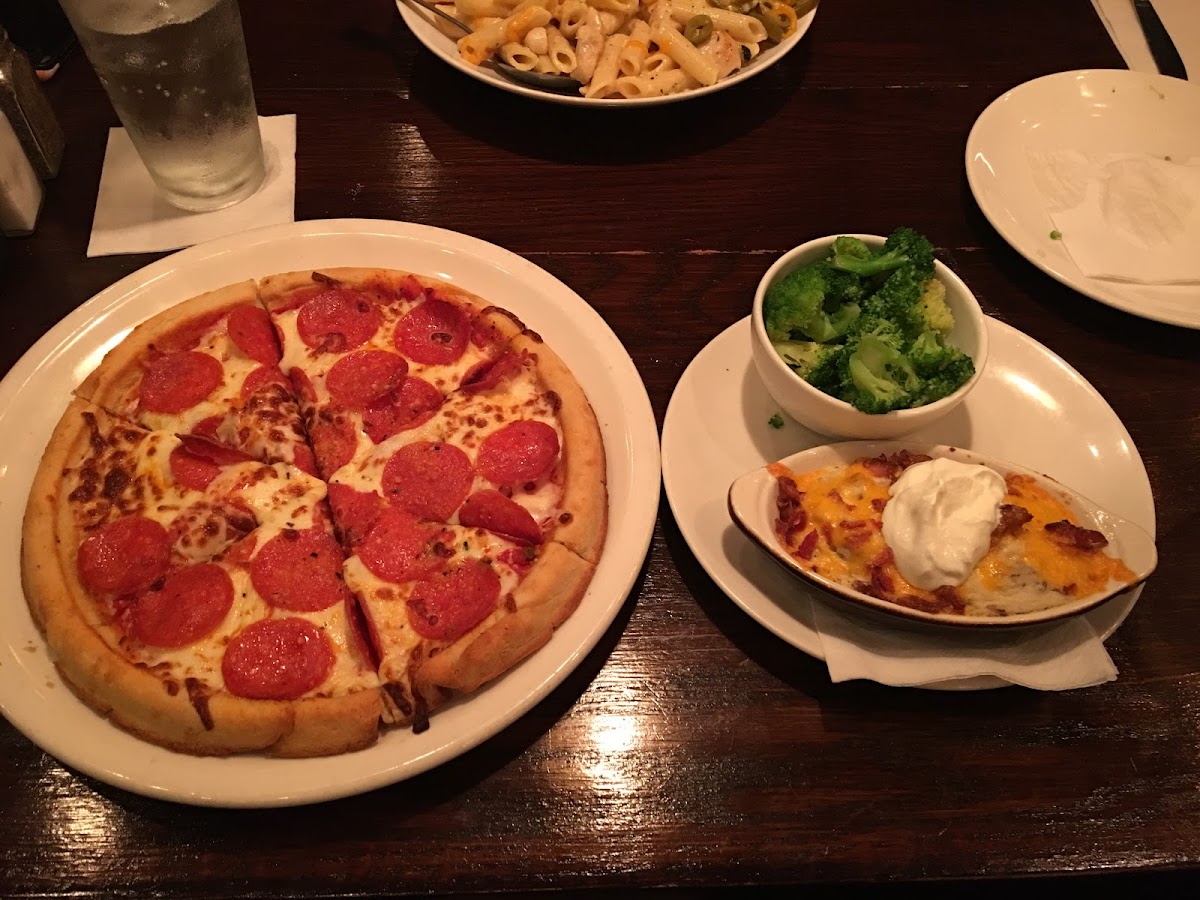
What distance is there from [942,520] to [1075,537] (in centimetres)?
25

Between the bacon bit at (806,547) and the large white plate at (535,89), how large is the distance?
1.42 metres

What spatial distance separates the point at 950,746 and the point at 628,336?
3.78ft

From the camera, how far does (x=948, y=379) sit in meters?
1.66

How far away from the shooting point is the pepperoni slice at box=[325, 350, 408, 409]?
1.84 metres

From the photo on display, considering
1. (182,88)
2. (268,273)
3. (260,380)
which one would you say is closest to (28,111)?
(182,88)

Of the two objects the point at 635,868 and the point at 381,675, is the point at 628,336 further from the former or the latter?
the point at 635,868

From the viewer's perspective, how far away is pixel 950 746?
1.52 meters

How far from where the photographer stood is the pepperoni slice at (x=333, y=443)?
1.77 metres

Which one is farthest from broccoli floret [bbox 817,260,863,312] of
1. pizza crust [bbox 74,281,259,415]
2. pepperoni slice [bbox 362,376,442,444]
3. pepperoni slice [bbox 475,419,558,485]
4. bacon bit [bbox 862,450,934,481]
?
pizza crust [bbox 74,281,259,415]

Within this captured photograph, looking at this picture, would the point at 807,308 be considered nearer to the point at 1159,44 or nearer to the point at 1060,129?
the point at 1060,129

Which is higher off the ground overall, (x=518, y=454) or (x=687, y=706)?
(x=518, y=454)

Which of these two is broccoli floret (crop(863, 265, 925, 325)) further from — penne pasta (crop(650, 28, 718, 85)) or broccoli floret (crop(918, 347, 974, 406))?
penne pasta (crop(650, 28, 718, 85))

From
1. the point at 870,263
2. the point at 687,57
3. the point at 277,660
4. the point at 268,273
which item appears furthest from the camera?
the point at 687,57

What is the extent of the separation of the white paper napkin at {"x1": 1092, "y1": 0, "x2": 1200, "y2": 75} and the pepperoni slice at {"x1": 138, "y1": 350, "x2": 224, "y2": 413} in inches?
122
